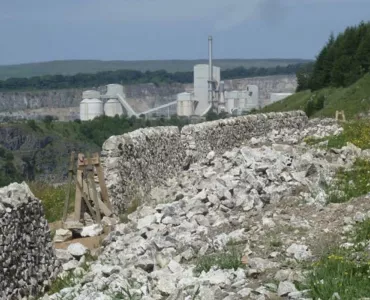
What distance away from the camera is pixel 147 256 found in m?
10.5

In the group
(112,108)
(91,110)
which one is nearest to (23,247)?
(91,110)

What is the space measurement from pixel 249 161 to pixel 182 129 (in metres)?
5.86

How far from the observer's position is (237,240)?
35.5ft

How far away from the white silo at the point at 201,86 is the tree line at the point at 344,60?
5764 centimetres

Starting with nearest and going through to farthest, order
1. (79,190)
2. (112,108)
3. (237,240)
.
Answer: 1. (237,240)
2. (79,190)
3. (112,108)

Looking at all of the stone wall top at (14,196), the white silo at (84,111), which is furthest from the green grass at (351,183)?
the white silo at (84,111)

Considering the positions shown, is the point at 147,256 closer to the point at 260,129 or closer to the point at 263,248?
the point at 263,248

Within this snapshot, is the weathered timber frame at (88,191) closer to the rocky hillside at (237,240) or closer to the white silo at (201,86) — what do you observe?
the rocky hillside at (237,240)

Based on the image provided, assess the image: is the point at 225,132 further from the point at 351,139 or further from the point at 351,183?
the point at 351,183

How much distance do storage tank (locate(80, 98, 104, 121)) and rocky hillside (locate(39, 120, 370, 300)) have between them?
335 ft

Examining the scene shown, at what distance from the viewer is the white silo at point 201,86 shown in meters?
137

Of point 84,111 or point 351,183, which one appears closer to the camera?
point 351,183

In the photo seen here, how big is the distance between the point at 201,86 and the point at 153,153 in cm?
12196

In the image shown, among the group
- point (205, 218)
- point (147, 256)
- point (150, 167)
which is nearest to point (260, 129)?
point (150, 167)
